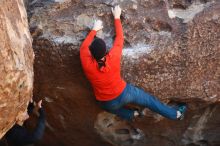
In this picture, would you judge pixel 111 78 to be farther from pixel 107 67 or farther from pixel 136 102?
pixel 136 102

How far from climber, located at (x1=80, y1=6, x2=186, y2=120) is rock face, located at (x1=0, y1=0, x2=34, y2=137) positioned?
603mm

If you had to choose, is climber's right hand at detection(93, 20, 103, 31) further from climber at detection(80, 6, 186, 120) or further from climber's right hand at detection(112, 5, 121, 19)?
climber's right hand at detection(112, 5, 121, 19)

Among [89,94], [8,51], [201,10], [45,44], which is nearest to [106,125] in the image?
[89,94]

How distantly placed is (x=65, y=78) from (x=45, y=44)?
16.6 inches

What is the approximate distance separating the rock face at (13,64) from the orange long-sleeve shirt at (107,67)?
1.96 feet

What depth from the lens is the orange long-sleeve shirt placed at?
457 cm

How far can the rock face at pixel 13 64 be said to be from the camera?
3715mm

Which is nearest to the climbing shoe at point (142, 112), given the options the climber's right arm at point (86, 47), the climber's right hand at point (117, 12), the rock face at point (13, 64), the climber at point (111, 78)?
the climber at point (111, 78)

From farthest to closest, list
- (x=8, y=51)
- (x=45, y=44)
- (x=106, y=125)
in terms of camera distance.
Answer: (x=106, y=125) → (x=45, y=44) → (x=8, y=51)

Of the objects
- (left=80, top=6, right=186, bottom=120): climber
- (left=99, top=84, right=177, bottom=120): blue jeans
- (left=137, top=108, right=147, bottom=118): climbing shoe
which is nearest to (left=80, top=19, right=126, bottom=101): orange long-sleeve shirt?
(left=80, top=6, right=186, bottom=120): climber

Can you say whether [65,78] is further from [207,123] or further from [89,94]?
[207,123]

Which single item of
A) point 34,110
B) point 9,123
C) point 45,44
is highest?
point 45,44

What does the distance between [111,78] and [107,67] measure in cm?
14

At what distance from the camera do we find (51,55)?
4.87 metres
